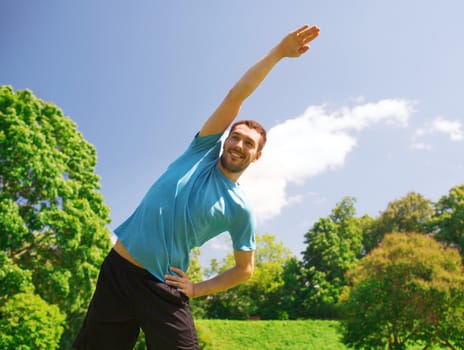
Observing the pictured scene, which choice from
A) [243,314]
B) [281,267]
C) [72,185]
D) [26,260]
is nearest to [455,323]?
[72,185]

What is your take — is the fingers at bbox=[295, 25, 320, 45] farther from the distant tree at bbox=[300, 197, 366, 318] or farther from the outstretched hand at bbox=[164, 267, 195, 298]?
the distant tree at bbox=[300, 197, 366, 318]

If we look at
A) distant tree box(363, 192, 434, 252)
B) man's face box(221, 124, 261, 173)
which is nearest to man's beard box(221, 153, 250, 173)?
man's face box(221, 124, 261, 173)

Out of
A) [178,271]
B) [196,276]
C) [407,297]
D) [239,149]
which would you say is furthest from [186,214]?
[196,276]

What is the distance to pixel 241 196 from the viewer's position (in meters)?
2.74

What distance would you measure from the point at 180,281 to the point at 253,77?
1.26 meters

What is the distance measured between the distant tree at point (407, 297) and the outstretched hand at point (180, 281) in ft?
43.1

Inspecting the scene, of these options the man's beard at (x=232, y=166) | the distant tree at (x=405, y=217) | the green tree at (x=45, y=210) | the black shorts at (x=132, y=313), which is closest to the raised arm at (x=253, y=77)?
the man's beard at (x=232, y=166)

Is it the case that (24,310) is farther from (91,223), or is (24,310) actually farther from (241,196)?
(241,196)

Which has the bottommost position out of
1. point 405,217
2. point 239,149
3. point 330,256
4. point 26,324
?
point 26,324

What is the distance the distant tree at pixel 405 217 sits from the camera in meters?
36.1

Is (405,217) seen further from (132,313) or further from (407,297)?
(132,313)

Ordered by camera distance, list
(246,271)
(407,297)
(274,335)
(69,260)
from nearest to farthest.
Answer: (246,271) < (407,297) < (69,260) < (274,335)

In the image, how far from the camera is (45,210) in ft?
49.0

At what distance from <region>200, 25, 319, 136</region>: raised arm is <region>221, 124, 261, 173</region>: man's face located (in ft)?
0.30
